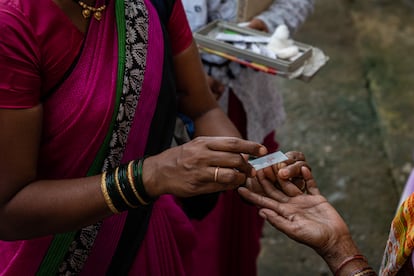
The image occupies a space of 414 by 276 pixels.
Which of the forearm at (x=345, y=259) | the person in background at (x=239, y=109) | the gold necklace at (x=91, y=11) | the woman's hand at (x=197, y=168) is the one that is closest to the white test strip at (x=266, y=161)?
the woman's hand at (x=197, y=168)

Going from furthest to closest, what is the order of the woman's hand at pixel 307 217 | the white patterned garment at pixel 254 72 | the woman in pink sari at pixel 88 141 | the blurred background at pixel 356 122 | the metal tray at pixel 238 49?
the blurred background at pixel 356 122 < the white patterned garment at pixel 254 72 < the metal tray at pixel 238 49 < the woman's hand at pixel 307 217 < the woman in pink sari at pixel 88 141

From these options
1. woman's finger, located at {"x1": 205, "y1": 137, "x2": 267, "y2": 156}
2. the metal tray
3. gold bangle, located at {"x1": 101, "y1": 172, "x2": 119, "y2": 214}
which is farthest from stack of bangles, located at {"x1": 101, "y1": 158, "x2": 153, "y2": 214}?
the metal tray

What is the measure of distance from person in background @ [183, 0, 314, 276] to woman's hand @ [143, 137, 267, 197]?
0.79 metres

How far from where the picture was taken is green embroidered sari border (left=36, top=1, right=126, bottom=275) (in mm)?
1246

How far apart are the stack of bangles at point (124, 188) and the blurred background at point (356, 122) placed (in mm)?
1745

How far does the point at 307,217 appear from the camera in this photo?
141 cm

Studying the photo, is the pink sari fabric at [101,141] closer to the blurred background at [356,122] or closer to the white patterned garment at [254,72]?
the white patterned garment at [254,72]

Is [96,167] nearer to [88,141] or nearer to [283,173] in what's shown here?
[88,141]

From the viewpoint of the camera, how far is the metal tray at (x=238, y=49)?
1.86m

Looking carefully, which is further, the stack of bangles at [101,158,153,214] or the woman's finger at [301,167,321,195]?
the woman's finger at [301,167,321,195]

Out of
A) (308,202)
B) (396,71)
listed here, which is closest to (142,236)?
(308,202)

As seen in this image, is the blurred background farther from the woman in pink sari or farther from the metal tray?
the woman in pink sari

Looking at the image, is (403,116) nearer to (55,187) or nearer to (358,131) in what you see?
(358,131)

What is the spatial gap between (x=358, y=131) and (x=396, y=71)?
985mm
